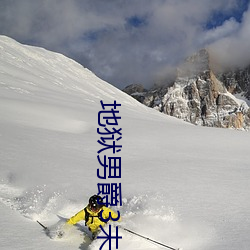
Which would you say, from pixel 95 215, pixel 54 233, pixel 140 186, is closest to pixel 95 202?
pixel 95 215

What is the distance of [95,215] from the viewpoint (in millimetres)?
5824

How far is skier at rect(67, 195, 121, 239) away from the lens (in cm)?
575

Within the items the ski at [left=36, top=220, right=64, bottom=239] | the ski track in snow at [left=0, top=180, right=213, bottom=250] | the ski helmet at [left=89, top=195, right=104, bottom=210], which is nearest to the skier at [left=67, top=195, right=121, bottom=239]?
the ski helmet at [left=89, top=195, right=104, bottom=210]

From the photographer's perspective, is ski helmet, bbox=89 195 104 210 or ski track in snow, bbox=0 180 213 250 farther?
ski helmet, bbox=89 195 104 210

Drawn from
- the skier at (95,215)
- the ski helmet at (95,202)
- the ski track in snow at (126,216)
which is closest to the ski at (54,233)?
the ski track in snow at (126,216)

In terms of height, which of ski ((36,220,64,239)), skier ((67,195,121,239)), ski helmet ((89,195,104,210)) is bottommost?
ski ((36,220,64,239))

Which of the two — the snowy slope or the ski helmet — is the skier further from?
the snowy slope

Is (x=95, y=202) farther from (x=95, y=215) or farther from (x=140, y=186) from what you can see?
(x=140, y=186)

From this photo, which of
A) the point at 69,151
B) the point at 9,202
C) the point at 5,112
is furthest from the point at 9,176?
the point at 5,112

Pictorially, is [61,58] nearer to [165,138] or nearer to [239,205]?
[165,138]

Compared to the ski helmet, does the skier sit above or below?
below

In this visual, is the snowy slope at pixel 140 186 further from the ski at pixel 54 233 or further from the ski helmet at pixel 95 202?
the ski helmet at pixel 95 202

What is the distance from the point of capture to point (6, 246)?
15.8 ft

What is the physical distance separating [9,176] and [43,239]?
3521 millimetres
